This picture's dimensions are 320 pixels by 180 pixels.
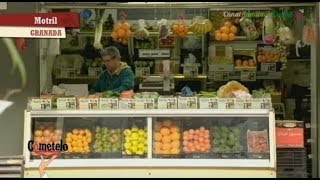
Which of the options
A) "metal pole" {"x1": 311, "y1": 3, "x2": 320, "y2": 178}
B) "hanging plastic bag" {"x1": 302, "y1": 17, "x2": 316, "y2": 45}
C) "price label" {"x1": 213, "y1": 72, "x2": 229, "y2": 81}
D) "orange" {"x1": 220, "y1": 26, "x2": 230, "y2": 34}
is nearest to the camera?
"hanging plastic bag" {"x1": 302, "y1": 17, "x2": 316, "y2": 45}

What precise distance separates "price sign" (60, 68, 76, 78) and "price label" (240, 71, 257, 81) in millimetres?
2580

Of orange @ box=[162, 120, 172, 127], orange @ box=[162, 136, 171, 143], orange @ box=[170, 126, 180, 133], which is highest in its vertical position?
orange @ box=[162, 120, 172, 127]

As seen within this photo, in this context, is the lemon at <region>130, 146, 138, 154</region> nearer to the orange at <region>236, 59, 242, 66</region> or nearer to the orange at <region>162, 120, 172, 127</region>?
the orange at <region>162, 120, 172, 127</region>

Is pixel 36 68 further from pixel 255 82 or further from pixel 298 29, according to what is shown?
pixel 255 82

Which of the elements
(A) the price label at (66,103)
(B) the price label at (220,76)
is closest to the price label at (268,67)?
(B) the price label at (220,76)

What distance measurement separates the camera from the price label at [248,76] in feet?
30.8

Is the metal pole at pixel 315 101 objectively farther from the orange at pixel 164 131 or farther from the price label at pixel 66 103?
the price label at pixel 66 103

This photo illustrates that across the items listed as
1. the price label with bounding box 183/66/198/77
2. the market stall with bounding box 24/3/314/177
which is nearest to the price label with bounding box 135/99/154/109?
the market stall with bounding box 24/3/314/177

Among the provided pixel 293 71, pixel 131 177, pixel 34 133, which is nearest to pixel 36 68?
pixel 34 133

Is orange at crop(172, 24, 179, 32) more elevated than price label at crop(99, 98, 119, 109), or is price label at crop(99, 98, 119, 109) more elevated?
orange at crop(172, 24, 179, 32)

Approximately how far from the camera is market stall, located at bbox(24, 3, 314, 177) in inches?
240

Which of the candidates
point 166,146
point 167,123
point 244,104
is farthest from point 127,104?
point 244,104

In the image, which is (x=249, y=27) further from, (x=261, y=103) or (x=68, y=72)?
(x=68, y=72)

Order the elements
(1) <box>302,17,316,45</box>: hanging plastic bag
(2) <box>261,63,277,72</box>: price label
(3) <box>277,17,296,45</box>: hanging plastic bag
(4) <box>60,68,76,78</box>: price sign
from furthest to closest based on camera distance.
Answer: (2) <box>261,63,277,72</box>: price label → (4) <box>60,68,76,78</box>: price sign → (3) <box>277,17,296,45</box>: hanging plastic bag → (1) <box>302,17,316,45</box>: hanging plastic bag
